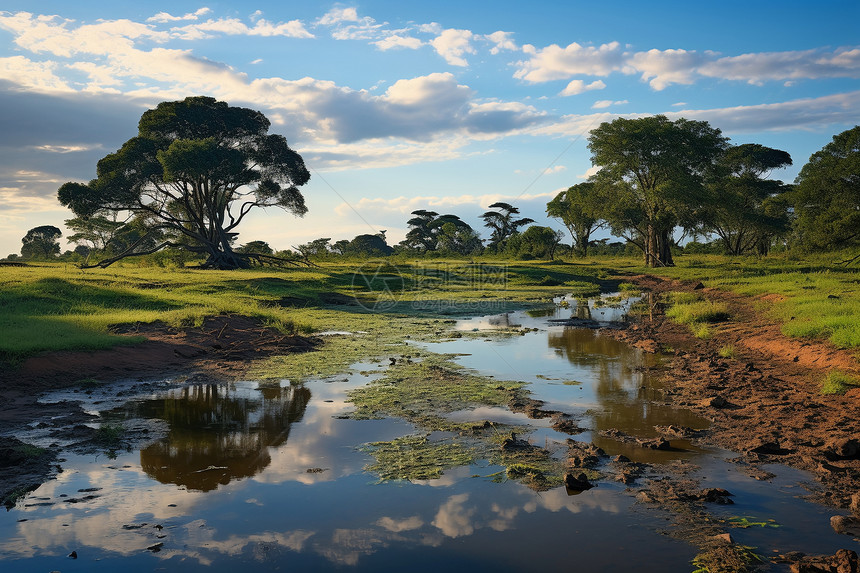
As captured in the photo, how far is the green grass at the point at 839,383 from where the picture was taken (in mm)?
8953

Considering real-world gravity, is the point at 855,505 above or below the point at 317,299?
below

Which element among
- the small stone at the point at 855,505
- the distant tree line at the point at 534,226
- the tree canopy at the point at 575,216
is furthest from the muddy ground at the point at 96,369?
the tree canopy at the point at 575,216

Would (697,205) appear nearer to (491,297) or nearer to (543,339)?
(491,297)

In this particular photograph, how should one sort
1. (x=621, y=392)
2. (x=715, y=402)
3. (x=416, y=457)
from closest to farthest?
(x=416, y=457) < (x=715, y=402) < (x=621, y=392)

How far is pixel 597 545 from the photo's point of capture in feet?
15.9

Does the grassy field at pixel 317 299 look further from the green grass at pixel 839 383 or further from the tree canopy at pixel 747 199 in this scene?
the tree canopy at pixel 747 199

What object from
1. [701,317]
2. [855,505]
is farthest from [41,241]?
[855,505]

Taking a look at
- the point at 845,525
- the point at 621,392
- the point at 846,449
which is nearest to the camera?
the point at 845,525

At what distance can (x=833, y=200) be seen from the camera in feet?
119

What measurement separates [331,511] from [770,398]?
23.4 feet

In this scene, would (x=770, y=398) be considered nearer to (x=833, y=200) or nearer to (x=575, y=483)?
(x=575, y=483)

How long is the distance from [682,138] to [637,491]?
159 ft

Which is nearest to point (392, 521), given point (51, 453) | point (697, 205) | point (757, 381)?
point (51, 453)

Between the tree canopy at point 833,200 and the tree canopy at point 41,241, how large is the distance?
7501 cm
